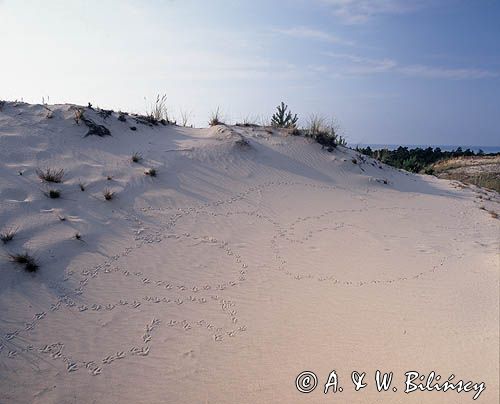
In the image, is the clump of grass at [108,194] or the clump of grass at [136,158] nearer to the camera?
the clump of grass at [108,194]

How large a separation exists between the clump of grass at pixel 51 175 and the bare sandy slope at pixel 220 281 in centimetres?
18

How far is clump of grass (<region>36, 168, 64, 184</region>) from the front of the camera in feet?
22.1

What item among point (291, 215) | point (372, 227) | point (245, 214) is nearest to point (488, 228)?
point (372, 227)

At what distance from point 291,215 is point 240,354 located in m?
3.69

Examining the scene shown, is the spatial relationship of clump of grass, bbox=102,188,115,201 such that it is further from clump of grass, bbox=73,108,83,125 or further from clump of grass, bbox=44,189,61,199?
clump of grass, bbox=73,108,83,125

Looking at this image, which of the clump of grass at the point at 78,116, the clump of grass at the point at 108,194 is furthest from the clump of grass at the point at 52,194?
the clump of grass at the point at 78,116

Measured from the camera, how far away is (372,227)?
7.06 m

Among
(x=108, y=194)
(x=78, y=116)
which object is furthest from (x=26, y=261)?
(x=78, y=116)

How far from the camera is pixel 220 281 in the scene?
5105 mm

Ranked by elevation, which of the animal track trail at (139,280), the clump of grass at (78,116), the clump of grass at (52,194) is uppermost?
the clump of grass at (78,116)

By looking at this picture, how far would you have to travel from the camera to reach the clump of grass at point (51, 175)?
22.1 feet

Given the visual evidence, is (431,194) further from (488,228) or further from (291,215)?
(291,215)

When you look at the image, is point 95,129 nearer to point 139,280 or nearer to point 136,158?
point 136,158

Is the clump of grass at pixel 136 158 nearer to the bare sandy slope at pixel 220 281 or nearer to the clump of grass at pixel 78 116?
the bare sandy slope at pixel 220 281
